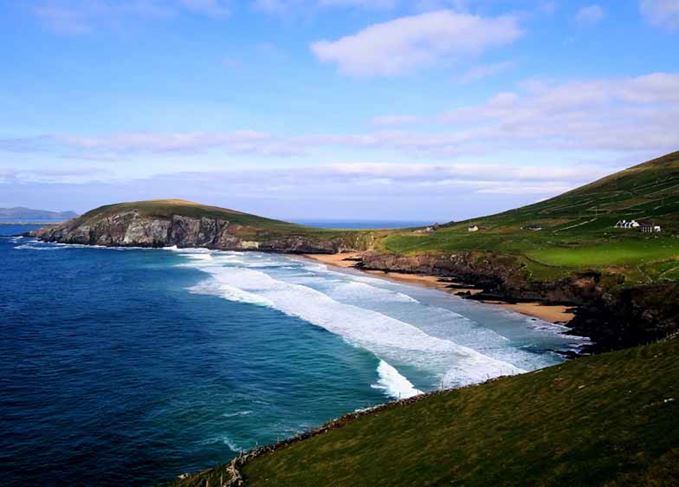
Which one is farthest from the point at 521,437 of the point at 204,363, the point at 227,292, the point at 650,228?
the point at 650,228

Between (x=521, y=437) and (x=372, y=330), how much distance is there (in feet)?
162

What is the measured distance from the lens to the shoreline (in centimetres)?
7962

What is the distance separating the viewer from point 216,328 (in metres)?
73.1

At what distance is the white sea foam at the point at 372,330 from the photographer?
52.2m

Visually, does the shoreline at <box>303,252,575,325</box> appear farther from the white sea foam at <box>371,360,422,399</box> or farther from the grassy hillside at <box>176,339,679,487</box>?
the grassy hillside at <box>176,339,679,487</box>

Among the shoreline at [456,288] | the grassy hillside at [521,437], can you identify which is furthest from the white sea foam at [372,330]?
the shoreline at [456,288]

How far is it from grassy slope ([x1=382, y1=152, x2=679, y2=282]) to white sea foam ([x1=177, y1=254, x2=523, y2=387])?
41095 mm

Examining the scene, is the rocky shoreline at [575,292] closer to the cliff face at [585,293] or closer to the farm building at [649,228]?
the cliff face at [585,293]

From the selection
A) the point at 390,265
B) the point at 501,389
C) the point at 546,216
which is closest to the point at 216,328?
the point at 501,389

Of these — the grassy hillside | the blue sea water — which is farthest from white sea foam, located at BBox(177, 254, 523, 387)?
the grassy hillside

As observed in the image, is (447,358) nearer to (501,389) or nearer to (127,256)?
(501,389)

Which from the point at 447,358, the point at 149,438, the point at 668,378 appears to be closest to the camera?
the point at 668,378

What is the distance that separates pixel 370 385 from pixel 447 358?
12.0 metres

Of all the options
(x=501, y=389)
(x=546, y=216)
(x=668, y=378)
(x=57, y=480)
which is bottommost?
(x=57, y=480)
